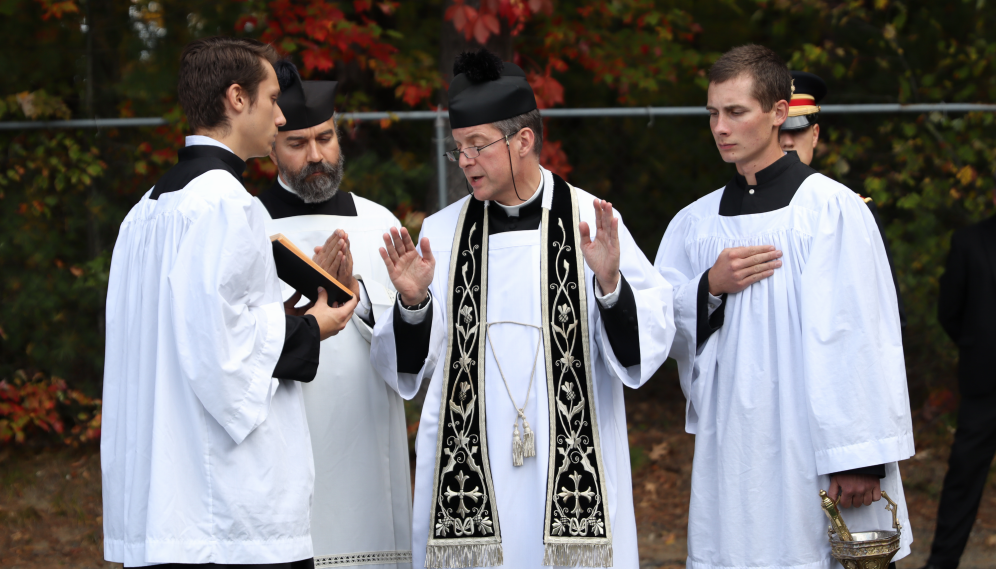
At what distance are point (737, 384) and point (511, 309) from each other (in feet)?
2.74

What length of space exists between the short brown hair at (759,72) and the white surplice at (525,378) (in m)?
0.68

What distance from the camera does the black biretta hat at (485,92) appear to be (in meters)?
3.48

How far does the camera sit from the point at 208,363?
110 inches

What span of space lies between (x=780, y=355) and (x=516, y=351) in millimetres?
911

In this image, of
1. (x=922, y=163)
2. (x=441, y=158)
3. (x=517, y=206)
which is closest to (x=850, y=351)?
(x=517, y=206)

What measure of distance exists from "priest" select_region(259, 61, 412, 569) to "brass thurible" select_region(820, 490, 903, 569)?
1.62m

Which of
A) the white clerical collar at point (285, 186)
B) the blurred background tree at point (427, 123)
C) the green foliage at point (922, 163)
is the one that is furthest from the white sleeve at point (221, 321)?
the green foliage at point (922, 163)

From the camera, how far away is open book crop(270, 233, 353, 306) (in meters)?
3.24

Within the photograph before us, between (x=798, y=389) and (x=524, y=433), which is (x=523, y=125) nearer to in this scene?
(x=524, y=433)

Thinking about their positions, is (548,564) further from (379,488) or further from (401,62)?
(401,62)

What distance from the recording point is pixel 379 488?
3.92m

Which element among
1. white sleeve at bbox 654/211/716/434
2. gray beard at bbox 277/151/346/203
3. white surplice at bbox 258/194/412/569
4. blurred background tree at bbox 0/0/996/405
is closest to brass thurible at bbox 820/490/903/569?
white sleeve at bbox 654/211/716/434

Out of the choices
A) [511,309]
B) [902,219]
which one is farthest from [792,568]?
[902,219]

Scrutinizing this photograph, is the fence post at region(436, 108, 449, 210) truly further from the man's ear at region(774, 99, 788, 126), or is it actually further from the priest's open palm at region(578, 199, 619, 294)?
the priest's open palm at region(578, 199, 619, 294)
